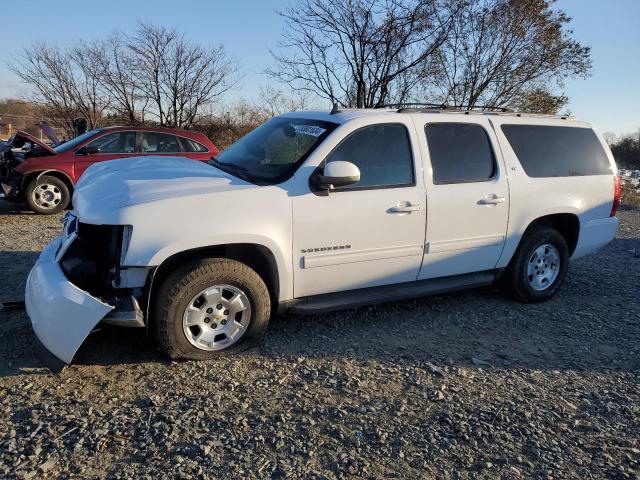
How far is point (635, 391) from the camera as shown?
3455 millimetres

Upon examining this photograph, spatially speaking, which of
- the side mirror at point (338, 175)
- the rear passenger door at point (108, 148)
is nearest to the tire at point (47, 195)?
the rear passenger door at point (108, 148)

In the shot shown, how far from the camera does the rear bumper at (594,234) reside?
5.20 m

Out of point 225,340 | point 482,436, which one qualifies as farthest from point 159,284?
point 482,436

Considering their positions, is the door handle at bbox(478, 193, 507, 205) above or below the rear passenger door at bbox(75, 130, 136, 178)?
below

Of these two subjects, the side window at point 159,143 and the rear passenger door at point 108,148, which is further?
the side window at point 159,143

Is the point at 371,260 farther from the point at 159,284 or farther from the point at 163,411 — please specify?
the point at 163,411

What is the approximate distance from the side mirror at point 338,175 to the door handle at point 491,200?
55.7 inches

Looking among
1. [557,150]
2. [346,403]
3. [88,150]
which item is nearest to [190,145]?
[88,150]

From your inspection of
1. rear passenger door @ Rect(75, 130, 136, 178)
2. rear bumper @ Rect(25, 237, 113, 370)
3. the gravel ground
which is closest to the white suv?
rear bumper @ Rect(25, 237, 113, 370)

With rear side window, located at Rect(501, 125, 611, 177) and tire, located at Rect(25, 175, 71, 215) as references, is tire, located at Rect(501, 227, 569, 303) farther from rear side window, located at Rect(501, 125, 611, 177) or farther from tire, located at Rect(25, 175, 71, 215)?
tire, located at Rect(25, 175, 71, 215)

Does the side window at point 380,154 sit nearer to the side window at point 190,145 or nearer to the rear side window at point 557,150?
the rear side window at point 557,150

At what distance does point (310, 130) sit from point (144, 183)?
4.68 feet

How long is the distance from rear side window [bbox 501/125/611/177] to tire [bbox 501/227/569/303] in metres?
0.64

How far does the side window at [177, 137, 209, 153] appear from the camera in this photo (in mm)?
9383
